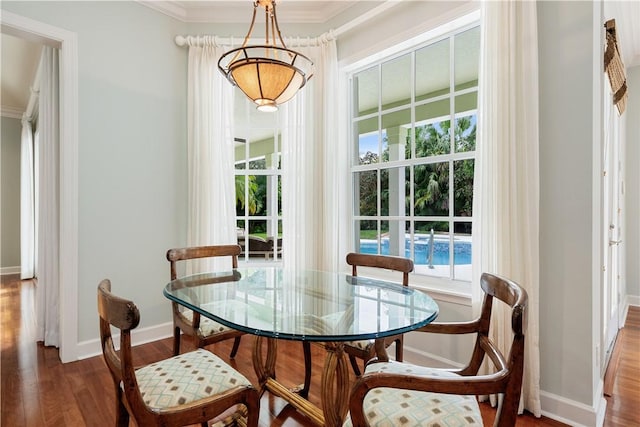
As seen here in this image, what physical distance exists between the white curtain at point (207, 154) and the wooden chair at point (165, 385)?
6.18 feet

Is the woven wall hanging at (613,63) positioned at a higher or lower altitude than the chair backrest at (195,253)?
higher

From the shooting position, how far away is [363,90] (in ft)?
10.9

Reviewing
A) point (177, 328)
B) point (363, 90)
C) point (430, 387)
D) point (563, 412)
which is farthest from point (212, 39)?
point (563, 412)

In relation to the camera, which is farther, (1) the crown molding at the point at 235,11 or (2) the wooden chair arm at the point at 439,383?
(1) the crown molding at the point at 235,11

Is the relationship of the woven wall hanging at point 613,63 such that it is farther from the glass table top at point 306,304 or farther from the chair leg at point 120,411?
the chair leg at point 120,411

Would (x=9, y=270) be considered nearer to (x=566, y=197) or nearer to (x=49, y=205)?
(x=49, y=205)

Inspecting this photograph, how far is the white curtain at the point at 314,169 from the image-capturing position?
10.7 feet

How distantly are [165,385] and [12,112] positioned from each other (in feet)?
25.1

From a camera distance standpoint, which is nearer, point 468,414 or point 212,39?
point 468,414

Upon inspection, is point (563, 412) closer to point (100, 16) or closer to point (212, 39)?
point (212, 39)

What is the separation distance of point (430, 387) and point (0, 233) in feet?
27.1

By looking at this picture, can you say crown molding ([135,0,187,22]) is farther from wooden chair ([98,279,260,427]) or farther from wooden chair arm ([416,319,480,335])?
wooden chair arm ([416,319,480,335])

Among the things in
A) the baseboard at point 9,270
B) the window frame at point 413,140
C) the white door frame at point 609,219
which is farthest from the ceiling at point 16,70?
the white door frame at point 609,219

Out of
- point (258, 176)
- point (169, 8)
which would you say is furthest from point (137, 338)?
point (169, 8)
